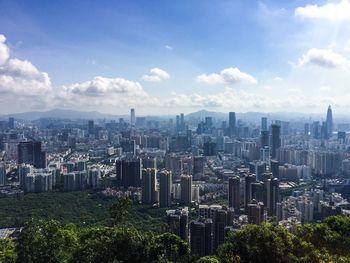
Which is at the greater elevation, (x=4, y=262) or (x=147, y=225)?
(x=4, y=262)

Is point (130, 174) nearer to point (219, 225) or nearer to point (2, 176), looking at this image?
point (2, 176)

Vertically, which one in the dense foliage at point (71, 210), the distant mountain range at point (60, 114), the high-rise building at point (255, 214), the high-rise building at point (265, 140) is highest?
the distant mountain range at point (60, 114)

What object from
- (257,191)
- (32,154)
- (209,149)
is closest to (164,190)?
(257,191)

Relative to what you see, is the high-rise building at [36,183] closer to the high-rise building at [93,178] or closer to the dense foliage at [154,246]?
the high-rise building at [93,178]

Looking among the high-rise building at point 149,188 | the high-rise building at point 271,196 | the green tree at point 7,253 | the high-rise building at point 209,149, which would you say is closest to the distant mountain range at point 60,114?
the high-rise building at point 209,149

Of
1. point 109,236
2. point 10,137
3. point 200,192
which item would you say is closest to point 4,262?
point 109,236

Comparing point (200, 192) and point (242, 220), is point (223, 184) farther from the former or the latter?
point (242, 220)
